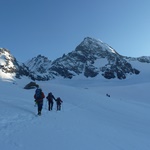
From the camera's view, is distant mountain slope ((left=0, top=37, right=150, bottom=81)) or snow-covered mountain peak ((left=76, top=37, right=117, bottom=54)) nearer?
distant mountain slope ((left=0, top=37, right=150, bottom=81))

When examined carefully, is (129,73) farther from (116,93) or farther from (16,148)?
(16,148)

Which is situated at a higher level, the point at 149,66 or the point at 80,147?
the point at 149,66

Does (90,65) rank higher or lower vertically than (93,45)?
lower

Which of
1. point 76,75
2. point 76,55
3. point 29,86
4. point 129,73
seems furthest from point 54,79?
point 29,86

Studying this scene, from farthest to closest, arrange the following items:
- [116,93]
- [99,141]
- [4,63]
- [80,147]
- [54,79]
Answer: [54,79] → [4,63] → [116,93] → [99,141] → [80,147]

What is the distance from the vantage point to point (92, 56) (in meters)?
170

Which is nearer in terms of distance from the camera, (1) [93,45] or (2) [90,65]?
(2) [90,65]

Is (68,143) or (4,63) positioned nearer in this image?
(68,143)

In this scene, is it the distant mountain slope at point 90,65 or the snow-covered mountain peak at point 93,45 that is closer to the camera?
the distant mountain slope at point 90,65

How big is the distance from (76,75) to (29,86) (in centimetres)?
8559

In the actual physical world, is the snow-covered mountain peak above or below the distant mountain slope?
above

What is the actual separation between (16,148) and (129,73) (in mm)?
153287

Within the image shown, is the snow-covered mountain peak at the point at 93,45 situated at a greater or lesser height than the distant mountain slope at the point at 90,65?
greater

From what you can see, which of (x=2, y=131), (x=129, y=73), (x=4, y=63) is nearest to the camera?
(x=2, y=131)
